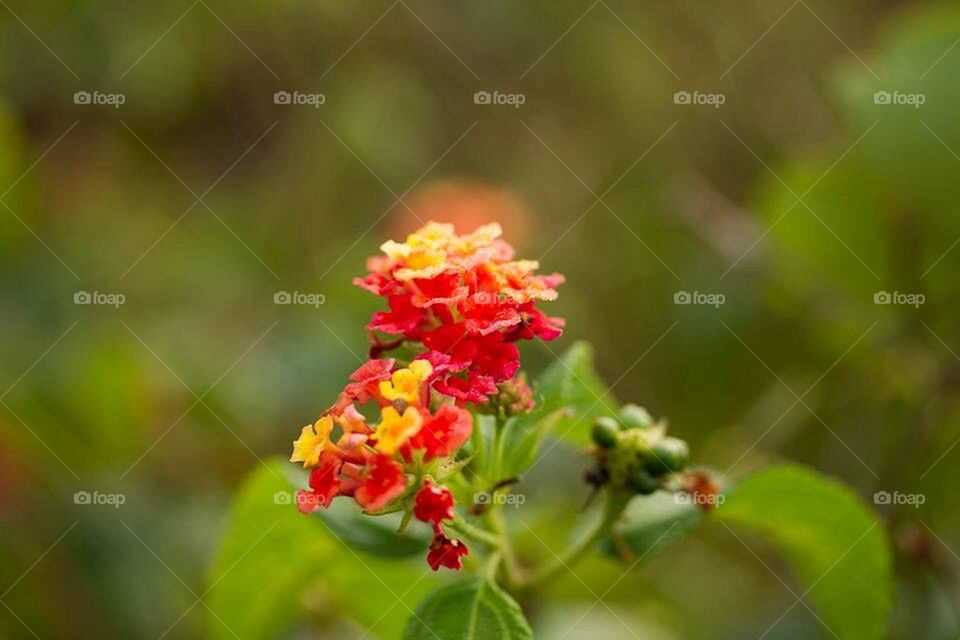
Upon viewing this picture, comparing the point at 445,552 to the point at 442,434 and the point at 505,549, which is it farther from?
the point at 505,549

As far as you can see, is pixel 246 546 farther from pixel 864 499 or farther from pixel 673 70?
pixel 673 70

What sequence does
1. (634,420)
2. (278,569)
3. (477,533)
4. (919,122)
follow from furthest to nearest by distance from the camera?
1. (919,122)
2. (278,569)
3. (634,420)
4. (477,533)

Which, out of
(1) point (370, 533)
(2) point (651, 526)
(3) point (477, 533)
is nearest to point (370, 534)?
(1) point (370, 533)

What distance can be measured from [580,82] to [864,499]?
2354 mm

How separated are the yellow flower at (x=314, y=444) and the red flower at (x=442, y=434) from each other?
124 millimetres

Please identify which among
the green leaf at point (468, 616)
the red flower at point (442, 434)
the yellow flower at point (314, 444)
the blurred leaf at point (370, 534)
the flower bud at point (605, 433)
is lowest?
the green leaf at point (468, 616)

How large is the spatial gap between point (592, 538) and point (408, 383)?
51 cm

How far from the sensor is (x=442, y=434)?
1268 mm

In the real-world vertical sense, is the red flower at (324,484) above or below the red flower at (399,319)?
below

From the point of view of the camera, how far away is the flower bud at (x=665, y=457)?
1.52 metres

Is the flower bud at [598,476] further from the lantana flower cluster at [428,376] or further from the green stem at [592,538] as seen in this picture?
the lantana flower cluster at [428,376]

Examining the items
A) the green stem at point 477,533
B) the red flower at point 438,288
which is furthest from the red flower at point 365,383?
the green stem at point 477,533

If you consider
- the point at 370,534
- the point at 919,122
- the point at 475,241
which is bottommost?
the point at 370,534

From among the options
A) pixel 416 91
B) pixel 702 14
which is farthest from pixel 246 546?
pixel 702 14
